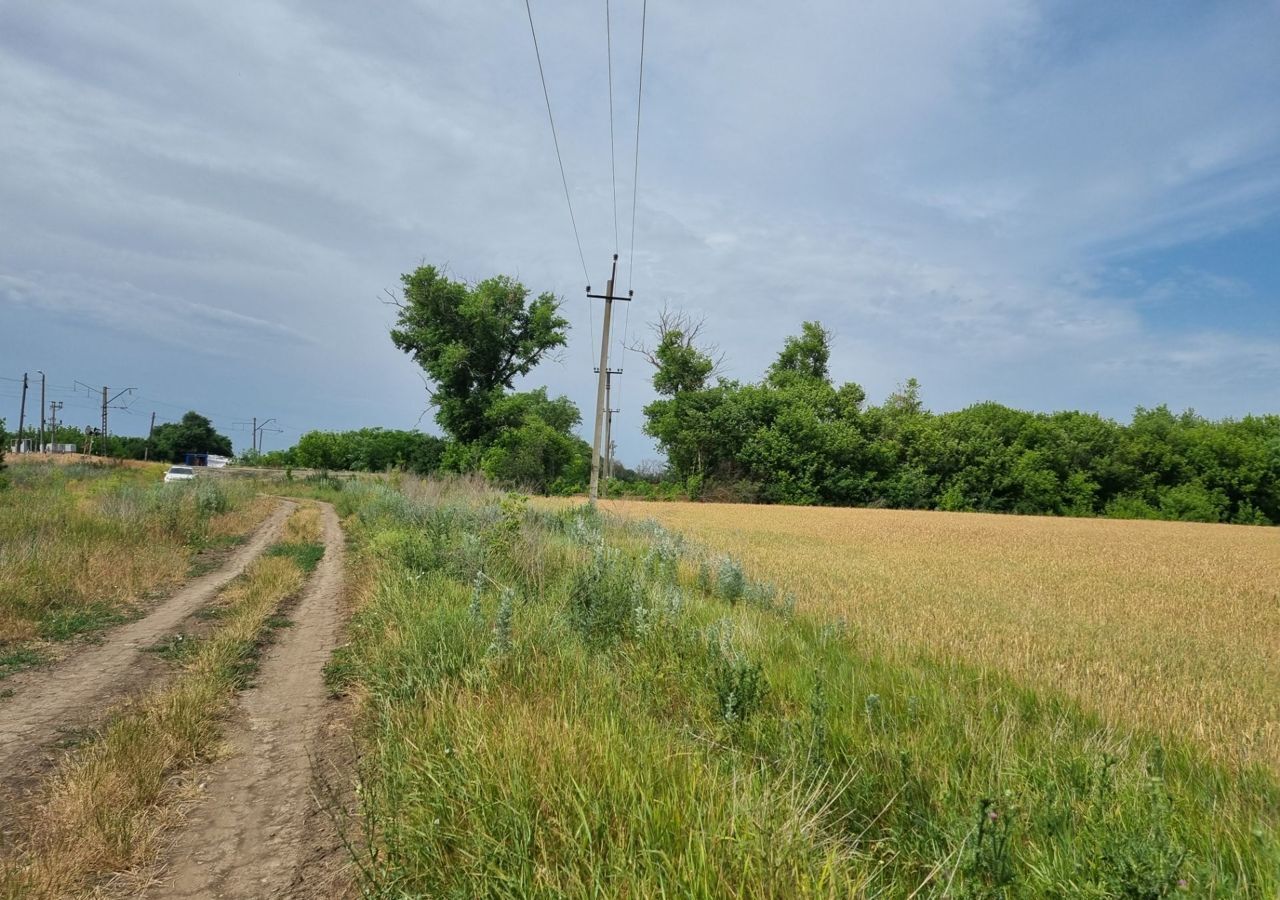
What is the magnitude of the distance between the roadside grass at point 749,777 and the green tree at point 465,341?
46632 mm

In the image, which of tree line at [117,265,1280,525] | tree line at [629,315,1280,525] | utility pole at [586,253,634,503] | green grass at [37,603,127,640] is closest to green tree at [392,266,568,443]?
tree line at [117,265,1280,525]

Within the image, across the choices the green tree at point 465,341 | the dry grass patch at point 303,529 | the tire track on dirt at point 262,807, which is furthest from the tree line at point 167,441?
the tire track on dirt at point 262,807

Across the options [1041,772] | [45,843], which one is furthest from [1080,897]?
[45,843]

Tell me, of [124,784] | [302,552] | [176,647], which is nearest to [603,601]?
[124,784]

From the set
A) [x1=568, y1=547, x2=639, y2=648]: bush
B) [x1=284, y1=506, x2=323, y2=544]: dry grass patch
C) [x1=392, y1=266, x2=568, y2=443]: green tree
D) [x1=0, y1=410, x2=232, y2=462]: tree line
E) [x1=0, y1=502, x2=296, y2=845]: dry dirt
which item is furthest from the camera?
[x1=0, y1=410, x2=232, y2=462]: tree line

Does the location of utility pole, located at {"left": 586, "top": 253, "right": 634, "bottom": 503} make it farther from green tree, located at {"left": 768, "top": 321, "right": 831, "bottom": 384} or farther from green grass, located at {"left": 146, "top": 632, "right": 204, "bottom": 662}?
green tree, located at {"left": 768, "top": 321, "right": 831, "bottom": 384}

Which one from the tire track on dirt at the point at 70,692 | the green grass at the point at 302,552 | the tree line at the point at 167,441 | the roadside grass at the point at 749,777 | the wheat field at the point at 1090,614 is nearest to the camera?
the roadside grass at the point at 749,777

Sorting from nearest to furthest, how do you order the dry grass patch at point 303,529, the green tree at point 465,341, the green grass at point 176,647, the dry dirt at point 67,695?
the dry dirt at point 67,695 < the green grass at point 176,647 < the dry grass patch at point 303,529 < the green tree at point 465,341

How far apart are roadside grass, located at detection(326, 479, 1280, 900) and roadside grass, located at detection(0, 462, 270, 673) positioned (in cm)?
449

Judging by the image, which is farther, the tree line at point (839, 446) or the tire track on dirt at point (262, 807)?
the tree line at point (839, 446)

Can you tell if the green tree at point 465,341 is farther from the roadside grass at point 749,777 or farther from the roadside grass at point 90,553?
the roadside grass at point 749,777

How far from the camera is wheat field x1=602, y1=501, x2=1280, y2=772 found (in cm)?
516

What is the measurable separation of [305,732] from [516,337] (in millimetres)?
50610

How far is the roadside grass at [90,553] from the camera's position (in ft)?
25.7
